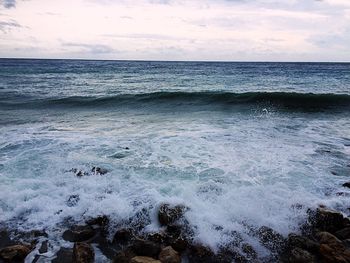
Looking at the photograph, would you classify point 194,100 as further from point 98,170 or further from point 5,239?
point 5,239

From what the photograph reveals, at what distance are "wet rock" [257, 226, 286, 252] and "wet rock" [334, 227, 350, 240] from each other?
922 millimetres

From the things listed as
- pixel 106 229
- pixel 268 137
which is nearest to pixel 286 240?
pixel 106 229

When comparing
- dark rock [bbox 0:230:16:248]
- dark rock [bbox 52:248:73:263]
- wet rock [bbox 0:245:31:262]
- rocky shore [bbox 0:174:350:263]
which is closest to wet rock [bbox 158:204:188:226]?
rocky shore [bbox 0:174:350:263]

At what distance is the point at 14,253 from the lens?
15.1 ft

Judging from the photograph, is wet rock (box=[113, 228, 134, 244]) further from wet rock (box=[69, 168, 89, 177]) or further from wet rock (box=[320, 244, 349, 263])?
wet rock (box=[320, 244, 349, 263])

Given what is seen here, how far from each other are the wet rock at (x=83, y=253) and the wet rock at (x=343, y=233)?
152 inches

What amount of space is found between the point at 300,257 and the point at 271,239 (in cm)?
58

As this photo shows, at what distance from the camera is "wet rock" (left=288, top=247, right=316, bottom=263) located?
4.52 metres

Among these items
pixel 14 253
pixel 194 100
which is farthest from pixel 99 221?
pixel 194 100

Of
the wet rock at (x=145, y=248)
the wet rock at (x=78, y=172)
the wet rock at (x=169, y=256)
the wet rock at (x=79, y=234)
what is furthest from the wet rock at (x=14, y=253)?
the wet rock at (x=78, y=172)

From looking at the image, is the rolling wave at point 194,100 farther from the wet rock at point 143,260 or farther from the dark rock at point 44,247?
the wet rock at point 143,260

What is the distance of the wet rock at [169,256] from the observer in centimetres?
446

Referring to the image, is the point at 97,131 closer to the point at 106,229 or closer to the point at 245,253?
the point at 106,229

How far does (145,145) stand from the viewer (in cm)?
973
